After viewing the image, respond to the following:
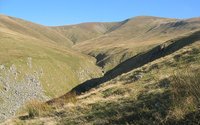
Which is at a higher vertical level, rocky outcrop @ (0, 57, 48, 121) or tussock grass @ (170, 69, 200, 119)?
tussock grass @ (170, 69, 200, 119)

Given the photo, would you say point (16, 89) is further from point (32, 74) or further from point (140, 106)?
point (140, 106)

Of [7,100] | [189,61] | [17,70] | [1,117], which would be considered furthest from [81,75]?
[189,61]

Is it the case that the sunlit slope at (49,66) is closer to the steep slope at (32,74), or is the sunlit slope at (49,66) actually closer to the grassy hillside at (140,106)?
the steep slope at (32,74)

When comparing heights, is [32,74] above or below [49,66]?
below

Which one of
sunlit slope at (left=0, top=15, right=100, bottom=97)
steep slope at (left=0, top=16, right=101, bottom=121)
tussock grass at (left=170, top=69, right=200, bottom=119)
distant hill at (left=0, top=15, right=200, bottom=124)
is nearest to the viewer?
tussock grass at (left=170, top=69, right=200, bottom=119)

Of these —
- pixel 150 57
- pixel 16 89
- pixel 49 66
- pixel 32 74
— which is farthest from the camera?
pixel 49 66

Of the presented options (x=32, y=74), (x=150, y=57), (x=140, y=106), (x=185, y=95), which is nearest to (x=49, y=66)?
(x=32, y=74)

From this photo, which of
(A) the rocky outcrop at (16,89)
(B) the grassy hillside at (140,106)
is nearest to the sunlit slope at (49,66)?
(A) the rocky outcrop at (16,89)

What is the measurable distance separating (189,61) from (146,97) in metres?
8.95

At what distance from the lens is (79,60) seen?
4914 inches

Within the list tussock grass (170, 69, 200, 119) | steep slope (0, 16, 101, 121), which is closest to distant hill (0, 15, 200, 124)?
steep slope (0, 16, 101, 121)

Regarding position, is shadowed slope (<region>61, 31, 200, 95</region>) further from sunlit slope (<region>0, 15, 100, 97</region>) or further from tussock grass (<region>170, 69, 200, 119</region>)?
sunlit slope (<region>0, 15, 100, 97</region>)

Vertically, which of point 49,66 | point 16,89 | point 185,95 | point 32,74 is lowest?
point 16,89

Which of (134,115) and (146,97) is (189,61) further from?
(134,115)
